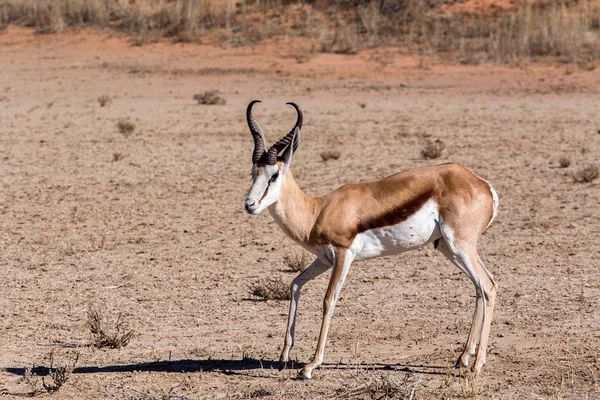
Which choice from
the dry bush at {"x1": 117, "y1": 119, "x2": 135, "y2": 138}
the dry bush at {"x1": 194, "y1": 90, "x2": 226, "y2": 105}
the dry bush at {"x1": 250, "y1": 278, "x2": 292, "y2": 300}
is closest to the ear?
the dry bush at {"x1": 250, "y1": 278, "x2": 292, "y2": 300}

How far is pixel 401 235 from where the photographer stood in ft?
22.6

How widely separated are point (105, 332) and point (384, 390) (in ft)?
8.02

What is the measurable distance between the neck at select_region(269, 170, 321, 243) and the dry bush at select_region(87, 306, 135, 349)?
5.41 feet

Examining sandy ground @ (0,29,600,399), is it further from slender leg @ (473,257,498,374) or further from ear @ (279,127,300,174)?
ear @ (279,127,300,174)

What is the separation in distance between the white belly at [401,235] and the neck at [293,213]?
363 millimetres

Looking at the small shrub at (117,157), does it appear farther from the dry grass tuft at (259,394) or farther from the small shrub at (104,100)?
the dry grass tuft at (259,394)

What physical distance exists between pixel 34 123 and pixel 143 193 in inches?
235

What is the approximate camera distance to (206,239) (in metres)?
11.5

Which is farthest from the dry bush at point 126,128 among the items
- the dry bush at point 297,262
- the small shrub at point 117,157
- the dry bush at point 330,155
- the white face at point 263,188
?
the white face at point 263,188

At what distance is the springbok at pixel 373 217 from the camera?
271 inches

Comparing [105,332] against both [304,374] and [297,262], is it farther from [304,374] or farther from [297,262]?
[297,262]

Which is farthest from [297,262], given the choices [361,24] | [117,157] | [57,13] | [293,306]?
[57,13]

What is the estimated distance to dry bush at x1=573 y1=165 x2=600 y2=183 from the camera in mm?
13805

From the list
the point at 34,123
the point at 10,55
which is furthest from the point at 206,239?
the point at 10,55
